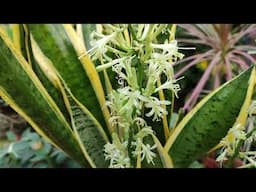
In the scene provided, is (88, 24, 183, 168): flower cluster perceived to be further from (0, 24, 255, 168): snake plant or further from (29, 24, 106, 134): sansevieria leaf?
(29, 24, 106, 134): sansevieria leaf

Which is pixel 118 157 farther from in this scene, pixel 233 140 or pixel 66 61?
pixel 66 61

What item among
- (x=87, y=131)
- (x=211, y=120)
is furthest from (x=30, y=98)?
(x=211, y=120)

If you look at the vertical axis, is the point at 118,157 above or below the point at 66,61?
below

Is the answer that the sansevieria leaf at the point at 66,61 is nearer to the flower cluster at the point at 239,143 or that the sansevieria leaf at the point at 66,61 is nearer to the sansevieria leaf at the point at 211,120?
the sansevieria leaf at the point at 211,120

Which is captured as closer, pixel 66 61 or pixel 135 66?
pixel 135 66
